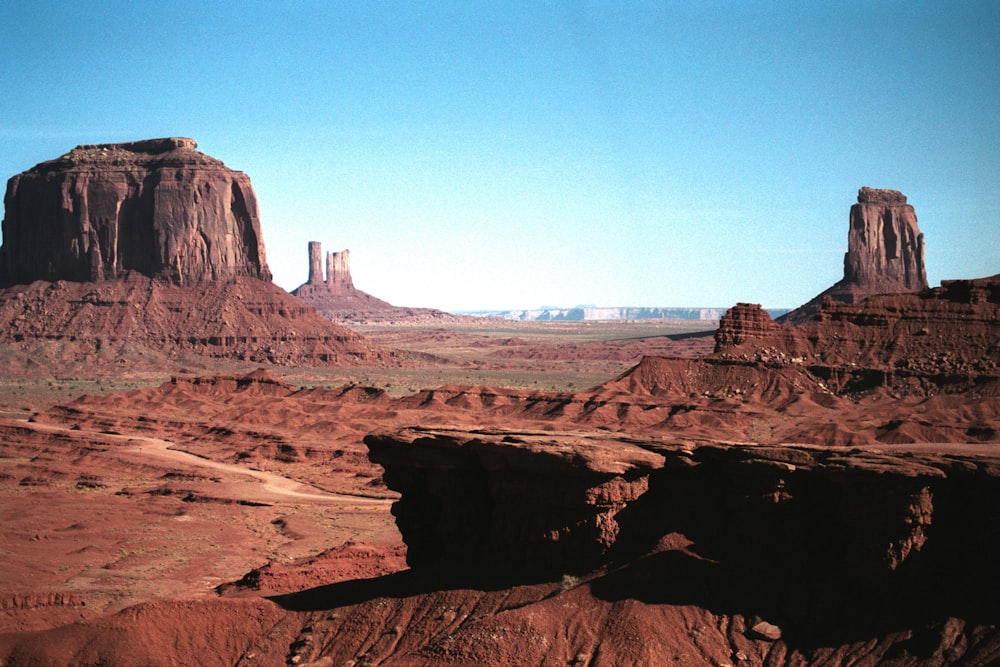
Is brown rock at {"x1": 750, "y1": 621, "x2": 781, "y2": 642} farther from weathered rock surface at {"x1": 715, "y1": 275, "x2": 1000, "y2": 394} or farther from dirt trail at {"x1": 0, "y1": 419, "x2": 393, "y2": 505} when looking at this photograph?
weathered rock surface at {"x1": 715, "y1": 275, "x2": 1000, "y2": 394}

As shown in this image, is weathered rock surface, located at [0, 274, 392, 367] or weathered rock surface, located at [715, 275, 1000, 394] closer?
weathered rock surface, located at [715, 275, 1000, 394]

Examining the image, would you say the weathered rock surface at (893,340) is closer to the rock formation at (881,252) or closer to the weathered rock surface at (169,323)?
the weathered rock surface at (169,323)

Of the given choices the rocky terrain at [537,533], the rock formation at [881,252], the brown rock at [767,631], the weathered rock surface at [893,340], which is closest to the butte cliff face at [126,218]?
the rocky terrain at [537,533]

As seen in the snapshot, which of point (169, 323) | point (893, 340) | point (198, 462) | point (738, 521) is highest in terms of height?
point (169, 323)

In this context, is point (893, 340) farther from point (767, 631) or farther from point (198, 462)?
point (767, 631)

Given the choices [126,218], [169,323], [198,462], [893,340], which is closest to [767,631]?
[198,462]

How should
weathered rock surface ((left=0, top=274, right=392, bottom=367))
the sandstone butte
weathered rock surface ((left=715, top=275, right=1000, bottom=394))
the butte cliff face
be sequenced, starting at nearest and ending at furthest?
weathered rock surface ((left=715, top=275, right=1000, bottom=394)) → weathered rock surface ((left=0, top=274, right=392, bottom=367)) → the sandstone butte → the butte cliff face

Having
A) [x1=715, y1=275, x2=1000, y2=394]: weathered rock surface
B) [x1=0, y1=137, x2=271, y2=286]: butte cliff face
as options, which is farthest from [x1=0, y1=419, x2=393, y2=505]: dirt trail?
[x1=0, y1=137, x2=271, y2=286]: butte cliff face
